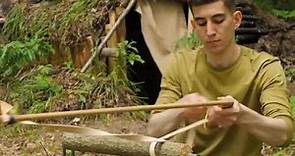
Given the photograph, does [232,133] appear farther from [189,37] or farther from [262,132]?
[189,37]

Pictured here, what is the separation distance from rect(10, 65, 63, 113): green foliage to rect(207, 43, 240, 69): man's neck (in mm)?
4532

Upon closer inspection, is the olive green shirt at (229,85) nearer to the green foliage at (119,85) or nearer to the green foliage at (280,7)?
the green foliage at (119,85)

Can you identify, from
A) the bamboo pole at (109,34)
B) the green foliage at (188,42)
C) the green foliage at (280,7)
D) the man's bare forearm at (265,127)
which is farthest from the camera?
the green foliage at (280,7)

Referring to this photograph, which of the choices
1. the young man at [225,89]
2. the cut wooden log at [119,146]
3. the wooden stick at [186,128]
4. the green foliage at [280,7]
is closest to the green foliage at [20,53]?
the green foliage at [280,7]

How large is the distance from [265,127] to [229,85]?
38 cm

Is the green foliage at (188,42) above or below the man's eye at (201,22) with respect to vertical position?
below

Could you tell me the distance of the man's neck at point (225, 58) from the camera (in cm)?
321

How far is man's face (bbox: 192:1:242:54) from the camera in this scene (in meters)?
3.08

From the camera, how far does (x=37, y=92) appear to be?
7.94m

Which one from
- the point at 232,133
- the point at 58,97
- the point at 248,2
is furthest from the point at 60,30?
the point at 232,133

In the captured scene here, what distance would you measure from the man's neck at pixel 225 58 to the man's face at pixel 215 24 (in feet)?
0.17

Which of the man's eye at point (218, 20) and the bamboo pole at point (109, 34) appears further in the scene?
the bamboo pole at point (109, 34)

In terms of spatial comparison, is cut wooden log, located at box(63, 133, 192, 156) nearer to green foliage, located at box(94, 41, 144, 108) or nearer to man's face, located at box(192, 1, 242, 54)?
man's face, located at box(192, 1, 242, 54)

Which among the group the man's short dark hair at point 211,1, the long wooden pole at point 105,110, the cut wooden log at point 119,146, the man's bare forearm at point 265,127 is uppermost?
the man's short dark hair at point 211,1
